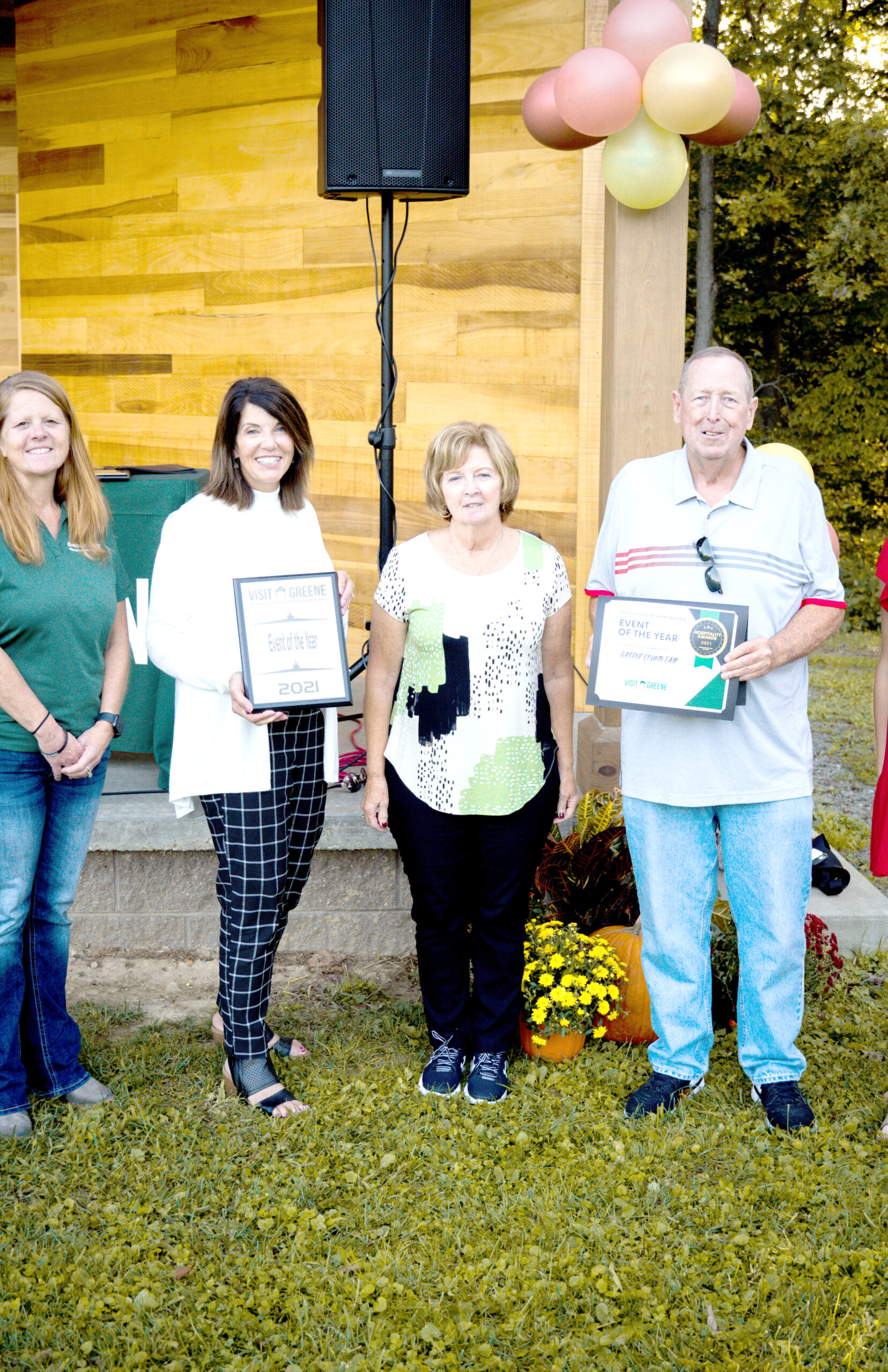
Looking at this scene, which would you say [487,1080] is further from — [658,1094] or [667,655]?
[667,655]

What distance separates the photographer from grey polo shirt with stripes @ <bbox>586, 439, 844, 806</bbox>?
2.52 m

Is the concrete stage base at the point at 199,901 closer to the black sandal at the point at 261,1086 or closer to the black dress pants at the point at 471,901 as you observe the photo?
the black dress pants at the point at 471,901

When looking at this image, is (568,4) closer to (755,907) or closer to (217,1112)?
(755,907)

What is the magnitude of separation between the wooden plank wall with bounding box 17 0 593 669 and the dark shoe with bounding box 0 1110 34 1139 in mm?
3267

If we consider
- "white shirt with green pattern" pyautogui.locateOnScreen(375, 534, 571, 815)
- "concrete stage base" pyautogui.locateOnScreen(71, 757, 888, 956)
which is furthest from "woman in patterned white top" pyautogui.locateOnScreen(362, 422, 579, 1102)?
"concrete stage base" pyautogui.locateOnScreen(71, 757, 888, 956)

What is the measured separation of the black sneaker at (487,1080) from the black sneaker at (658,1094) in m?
0.32

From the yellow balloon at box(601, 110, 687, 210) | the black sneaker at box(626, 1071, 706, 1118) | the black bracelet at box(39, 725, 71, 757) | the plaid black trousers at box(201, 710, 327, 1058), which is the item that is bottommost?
the black sneaker at box(626, 1071, 706, 1118)

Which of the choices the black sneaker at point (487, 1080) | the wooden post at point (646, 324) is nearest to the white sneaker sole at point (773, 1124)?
the black sneaker at point (487, 1080)

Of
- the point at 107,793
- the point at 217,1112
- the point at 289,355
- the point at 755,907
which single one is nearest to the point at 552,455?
the point at 289,355

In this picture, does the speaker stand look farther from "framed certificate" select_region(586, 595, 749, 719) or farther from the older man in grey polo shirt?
"framed certificate" select_region(586, 595, 749, 719)

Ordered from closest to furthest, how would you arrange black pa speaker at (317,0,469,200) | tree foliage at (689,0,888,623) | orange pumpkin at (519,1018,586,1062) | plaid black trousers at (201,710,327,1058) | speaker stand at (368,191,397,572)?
plaid black trousers at (201,710,327,1058) → orange pumpkin at (519,1018,586,1062) → black pa speaker at (317,0,469,200) → speaker stand at (368,191,397,572) → tree foliage at (689,0,888,623)

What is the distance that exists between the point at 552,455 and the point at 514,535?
2514 mm

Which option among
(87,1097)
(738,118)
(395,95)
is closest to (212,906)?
(87,1097)

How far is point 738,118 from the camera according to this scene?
374 cm
